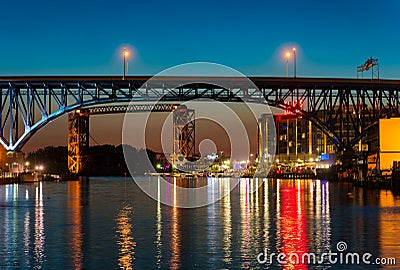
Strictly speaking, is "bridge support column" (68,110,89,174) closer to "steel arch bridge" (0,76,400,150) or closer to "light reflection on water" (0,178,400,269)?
"steel arch bridge" (0,76,400,150)

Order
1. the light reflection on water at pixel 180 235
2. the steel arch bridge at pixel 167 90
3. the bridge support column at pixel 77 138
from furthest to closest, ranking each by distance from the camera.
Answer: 1. the bridge support column at pixel 77 138
2. the steel arch bridge at pixel 167 90
3. the light reflection on water at pixel 180 235

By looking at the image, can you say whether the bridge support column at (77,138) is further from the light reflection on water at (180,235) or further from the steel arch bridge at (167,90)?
the light reflection on water at (180,235)

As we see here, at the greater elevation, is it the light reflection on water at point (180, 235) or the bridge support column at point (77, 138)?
the bridge support column at point (77, 138)

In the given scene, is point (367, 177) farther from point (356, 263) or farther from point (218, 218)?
point (356, 263)

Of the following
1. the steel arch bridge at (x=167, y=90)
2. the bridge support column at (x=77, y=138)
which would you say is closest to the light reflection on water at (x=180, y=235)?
the steel arch bridge at (x=167, y=90)

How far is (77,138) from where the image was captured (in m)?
178

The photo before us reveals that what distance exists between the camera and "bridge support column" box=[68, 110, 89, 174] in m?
178

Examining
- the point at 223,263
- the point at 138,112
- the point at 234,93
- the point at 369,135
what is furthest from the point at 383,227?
the point at 138,112

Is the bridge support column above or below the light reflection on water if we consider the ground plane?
above

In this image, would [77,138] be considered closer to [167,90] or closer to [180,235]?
[167,90]

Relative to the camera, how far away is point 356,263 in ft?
78.9

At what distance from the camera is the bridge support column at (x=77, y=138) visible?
177500 millimetres

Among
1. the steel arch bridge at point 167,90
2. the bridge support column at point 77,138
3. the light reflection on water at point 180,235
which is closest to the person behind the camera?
the light reflection on water at point 180,235

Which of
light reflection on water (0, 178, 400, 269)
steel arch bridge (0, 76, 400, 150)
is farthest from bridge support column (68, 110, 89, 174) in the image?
light reflection on water (0, 178, 400, 269)
